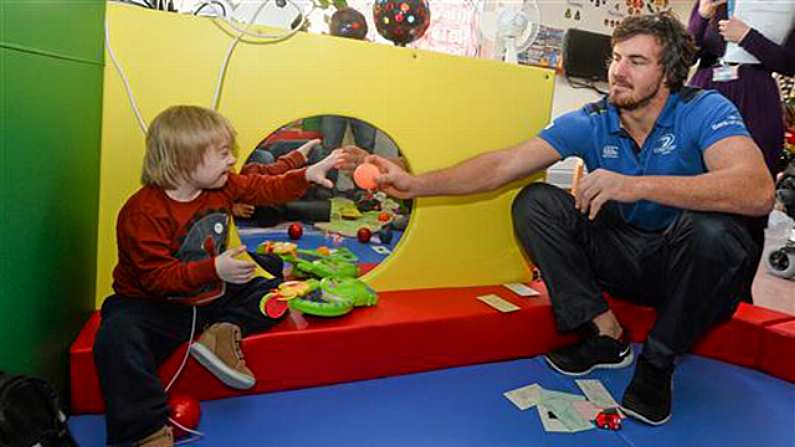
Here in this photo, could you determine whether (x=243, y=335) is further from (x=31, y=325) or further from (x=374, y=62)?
(x=374, y=62)

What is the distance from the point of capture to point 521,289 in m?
1.61

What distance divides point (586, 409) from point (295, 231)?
0.95 meters

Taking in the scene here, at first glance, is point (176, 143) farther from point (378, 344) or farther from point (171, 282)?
point (378, 344)

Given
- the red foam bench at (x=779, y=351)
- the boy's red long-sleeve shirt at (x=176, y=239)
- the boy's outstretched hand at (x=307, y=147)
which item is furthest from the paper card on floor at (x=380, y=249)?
the red foam bench at (x=779, y=351)

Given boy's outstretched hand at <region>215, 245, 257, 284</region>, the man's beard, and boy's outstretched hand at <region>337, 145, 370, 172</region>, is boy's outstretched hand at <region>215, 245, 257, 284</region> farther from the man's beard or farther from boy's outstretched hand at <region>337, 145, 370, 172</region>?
the man's beard

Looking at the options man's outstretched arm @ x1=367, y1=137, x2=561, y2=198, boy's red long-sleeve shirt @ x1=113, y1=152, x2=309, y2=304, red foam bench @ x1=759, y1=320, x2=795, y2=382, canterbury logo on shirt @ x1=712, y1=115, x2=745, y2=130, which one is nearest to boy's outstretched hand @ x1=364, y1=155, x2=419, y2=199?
man's outstretched arm @ x1=367, y1=137, x2=561, y2=198

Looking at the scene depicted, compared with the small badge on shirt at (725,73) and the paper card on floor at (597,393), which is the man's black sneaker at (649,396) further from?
the small badge on shirt at (725,73)

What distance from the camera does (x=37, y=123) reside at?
34.7 inches

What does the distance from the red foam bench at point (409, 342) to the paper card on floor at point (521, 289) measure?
3 cm

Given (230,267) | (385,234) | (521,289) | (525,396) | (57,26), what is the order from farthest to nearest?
(385,234)
(521,289)
(525,396)
(230,267)
(57,26)

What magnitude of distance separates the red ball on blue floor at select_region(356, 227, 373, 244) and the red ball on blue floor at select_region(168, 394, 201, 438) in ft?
2.57

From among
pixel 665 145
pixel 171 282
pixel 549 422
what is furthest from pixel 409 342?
pixel 665 145

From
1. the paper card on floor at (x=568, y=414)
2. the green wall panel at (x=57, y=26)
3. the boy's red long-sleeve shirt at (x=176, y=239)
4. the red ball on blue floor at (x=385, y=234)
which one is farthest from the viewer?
the red ball on blue floor at (x=385, y=234)

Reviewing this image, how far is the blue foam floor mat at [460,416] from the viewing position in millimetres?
1069
